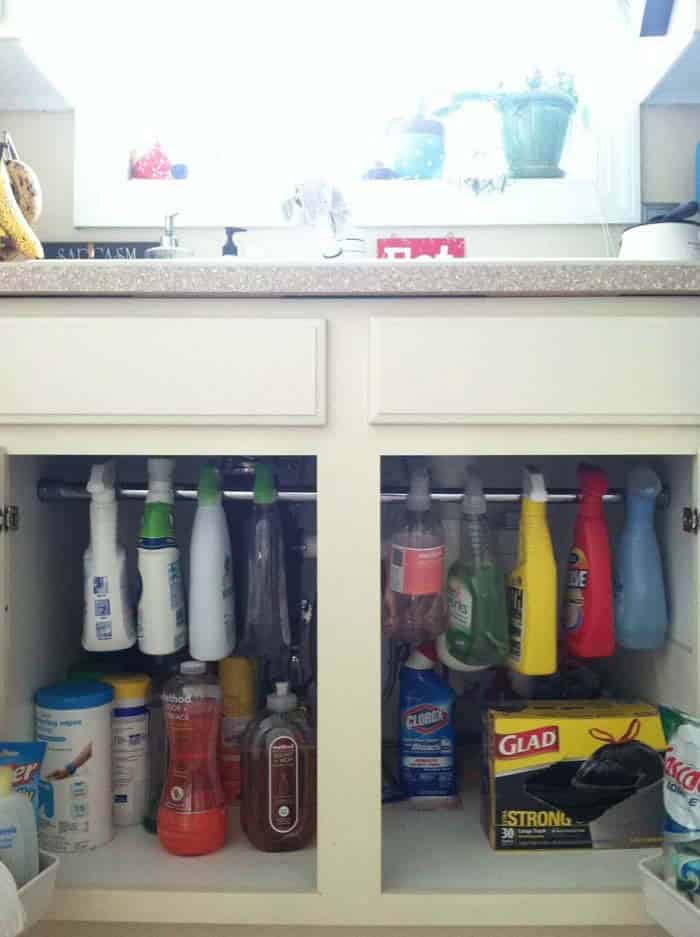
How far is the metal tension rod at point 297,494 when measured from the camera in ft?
3.89

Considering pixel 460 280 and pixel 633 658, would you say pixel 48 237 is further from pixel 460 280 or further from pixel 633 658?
pixel 633 658

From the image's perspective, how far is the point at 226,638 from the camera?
115cm

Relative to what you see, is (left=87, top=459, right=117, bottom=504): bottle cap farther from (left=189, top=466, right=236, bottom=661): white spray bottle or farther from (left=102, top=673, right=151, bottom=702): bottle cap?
(left=102, top=673, right=151, bottom=702): bottle cap

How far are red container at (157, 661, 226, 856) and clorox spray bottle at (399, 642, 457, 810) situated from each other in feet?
0.92

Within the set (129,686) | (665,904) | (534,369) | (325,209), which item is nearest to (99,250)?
(325,209)

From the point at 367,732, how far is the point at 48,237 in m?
1.10

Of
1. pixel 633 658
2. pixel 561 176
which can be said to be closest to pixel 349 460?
pixel 633 658

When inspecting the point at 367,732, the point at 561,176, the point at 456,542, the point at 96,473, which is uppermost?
the point at 561,176

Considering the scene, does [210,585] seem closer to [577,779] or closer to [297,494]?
[297,494]

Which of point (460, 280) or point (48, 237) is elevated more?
point (48, 237)

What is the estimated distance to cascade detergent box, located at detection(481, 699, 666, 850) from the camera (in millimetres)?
1124

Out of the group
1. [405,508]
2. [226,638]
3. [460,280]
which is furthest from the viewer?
[405,508]

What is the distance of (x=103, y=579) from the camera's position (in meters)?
1.15

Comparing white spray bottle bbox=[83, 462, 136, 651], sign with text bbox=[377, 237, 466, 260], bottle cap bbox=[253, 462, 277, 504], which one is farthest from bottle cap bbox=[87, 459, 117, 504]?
sign with text bbox=[377, 237, 466, 260]
